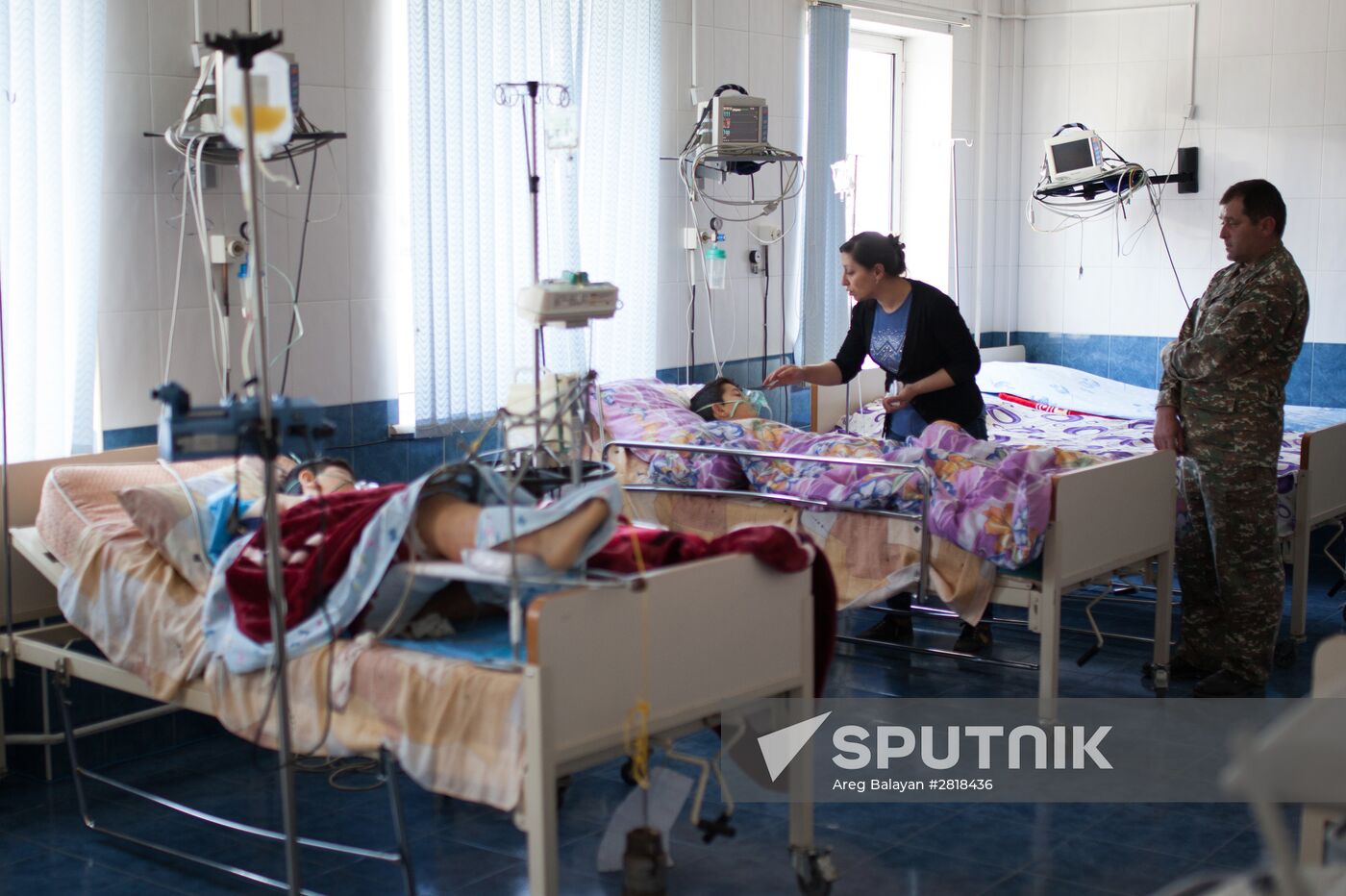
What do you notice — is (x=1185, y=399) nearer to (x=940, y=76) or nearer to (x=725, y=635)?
(x=725, y=635)

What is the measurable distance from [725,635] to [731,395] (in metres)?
2.22

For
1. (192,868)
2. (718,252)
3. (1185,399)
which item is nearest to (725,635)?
(192,868)

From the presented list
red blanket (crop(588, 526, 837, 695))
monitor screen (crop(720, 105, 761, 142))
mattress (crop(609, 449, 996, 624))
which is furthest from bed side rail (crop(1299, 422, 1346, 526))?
red blanket (crop(588, 526, 837, 695))

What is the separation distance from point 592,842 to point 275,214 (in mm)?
2144

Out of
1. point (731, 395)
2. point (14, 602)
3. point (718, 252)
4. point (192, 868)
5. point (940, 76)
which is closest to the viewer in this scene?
point (192, 868)

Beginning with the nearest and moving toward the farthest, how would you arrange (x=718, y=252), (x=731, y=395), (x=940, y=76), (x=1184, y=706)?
(x=1184, y=706) → (x=731, y=395) → (x=718, y=252) → (x=940, y=76)

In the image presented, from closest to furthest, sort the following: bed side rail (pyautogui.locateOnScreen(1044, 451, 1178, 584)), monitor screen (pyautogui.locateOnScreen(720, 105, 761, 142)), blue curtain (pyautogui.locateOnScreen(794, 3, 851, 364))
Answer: bed side rail (pyautogui.locateOnScreen(1044, 451, 1178, 584)) → monitor screen (pyautogui.locateOnScreen(720, 105, 761, 142)) → blue curtain (pyautogui.locateOnScreen(794, 3, 851, 364))

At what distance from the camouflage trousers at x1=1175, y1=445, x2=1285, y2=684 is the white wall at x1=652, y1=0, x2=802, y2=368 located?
214 centimetres

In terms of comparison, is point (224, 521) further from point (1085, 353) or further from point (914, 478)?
point (1085, 353)

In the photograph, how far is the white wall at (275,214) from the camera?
3842 mm

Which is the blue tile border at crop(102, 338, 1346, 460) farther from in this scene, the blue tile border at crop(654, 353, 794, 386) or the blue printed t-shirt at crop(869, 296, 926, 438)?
the blue printed t-shirt at crop(869, 296, 926, 438)

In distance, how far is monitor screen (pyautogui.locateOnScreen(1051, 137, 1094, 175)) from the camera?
6.77 metres

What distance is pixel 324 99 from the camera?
430cm

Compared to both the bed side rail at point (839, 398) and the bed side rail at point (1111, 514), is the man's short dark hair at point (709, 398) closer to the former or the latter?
the bed side rail at point (839, 398)
